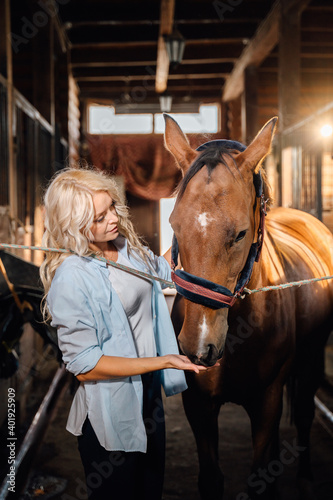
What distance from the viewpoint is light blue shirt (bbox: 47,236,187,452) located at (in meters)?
1.65

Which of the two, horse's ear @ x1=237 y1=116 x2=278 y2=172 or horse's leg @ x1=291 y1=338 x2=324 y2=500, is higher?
horse's ear @ x1=237 y1=116 x2=278 y2=172

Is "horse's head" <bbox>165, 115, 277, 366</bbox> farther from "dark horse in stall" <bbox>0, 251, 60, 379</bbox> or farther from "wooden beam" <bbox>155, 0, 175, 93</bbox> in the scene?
"wooden beam" <bbox>155, 0, 175, 93</bbox>

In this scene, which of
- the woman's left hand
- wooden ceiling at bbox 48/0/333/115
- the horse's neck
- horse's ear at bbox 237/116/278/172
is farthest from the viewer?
wooden ceiling at bbox 48/0/333/115

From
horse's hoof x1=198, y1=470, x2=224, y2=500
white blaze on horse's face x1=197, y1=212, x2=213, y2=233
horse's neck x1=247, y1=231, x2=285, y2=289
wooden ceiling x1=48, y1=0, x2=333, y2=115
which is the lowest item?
horse's hoof x1=198, y1=470, x2=224, y2=500

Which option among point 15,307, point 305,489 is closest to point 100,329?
point 15,307

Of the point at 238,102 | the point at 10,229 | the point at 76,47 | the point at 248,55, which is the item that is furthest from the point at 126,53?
the point at 10,229

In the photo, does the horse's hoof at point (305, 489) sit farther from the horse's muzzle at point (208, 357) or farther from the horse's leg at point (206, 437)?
the horse's muzzle at point (208, 357)

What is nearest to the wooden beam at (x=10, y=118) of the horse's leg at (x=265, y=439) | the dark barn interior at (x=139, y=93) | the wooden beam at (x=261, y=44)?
the dark barn interior at (x=139, y=93)

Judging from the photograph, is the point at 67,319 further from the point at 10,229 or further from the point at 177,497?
the point at 10,229

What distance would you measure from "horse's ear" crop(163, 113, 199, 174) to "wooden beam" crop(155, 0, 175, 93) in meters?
5.05

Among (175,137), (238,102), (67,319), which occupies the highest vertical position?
(238,102)

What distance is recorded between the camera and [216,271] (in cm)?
165

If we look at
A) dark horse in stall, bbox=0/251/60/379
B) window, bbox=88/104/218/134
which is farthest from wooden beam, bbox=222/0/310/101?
dark horse in stall, bbox=0/251/60/379

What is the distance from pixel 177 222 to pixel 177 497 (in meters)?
2.22
